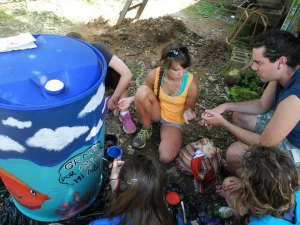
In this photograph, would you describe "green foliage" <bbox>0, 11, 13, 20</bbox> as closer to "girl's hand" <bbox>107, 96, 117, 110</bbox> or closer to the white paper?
"girl's hand" <bbox>107, 96, 117, 110</bbox>

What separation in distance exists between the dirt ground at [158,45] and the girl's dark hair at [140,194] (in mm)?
1226

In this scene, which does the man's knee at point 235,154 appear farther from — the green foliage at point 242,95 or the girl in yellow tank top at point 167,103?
the green foliage at point 242,95

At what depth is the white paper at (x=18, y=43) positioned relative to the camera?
171cm

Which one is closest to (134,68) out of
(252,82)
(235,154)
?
(252,82)

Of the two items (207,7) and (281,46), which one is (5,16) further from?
(281,46)

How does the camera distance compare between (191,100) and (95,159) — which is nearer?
(95,159)

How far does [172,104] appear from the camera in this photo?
9.28 ft

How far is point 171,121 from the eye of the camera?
292cm

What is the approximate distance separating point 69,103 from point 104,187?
1.17m

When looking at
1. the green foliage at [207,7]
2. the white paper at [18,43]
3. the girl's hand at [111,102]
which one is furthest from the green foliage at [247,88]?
the green foliage at [207,7]

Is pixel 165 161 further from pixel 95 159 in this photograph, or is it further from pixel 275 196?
pixel 275 196

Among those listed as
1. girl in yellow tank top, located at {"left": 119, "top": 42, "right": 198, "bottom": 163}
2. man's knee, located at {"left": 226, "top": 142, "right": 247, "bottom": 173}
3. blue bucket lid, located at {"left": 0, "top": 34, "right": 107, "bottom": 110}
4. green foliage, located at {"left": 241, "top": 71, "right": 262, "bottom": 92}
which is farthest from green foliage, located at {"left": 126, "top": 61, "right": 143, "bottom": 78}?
blue bucket lid, located at {"left": 0, "top": 34, "right": 107, "bottom": 110}

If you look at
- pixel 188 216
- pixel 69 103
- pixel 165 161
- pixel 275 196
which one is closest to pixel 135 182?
pixel 69 103

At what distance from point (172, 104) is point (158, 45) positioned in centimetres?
227
